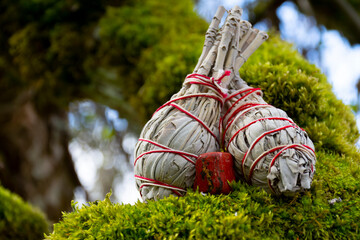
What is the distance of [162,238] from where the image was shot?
721 millimetres

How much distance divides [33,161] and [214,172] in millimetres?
2606

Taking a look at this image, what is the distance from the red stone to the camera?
0.82m

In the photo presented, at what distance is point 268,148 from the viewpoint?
79 cm

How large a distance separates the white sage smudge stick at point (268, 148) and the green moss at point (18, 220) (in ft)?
3.73

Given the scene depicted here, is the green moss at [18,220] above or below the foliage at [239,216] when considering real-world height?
above

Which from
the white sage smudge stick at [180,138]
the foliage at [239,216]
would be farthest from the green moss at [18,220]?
the white sage smudge stick at [180,138]

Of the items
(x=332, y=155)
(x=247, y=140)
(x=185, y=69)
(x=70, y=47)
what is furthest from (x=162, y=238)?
(x=70, y=47)

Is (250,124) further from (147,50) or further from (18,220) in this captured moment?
(18,220)

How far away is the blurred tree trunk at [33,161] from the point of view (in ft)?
9.62

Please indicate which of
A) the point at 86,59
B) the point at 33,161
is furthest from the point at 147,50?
the point at 33,161

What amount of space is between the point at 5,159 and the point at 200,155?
2.67 m

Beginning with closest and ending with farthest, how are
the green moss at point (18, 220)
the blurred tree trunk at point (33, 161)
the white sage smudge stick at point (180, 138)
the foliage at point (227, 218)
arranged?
the foliage at point (227, 218)
the white sage smudge stick at point (180, 138)
the green moss at point (18, 220)
the blurred tree trunk at point (33, 161)

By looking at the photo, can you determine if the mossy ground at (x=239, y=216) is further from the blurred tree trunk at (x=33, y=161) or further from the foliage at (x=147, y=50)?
the blurred tree trunk at (x=33, y=161)

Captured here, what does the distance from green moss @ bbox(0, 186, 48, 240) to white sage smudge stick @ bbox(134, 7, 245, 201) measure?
37.0 inches
